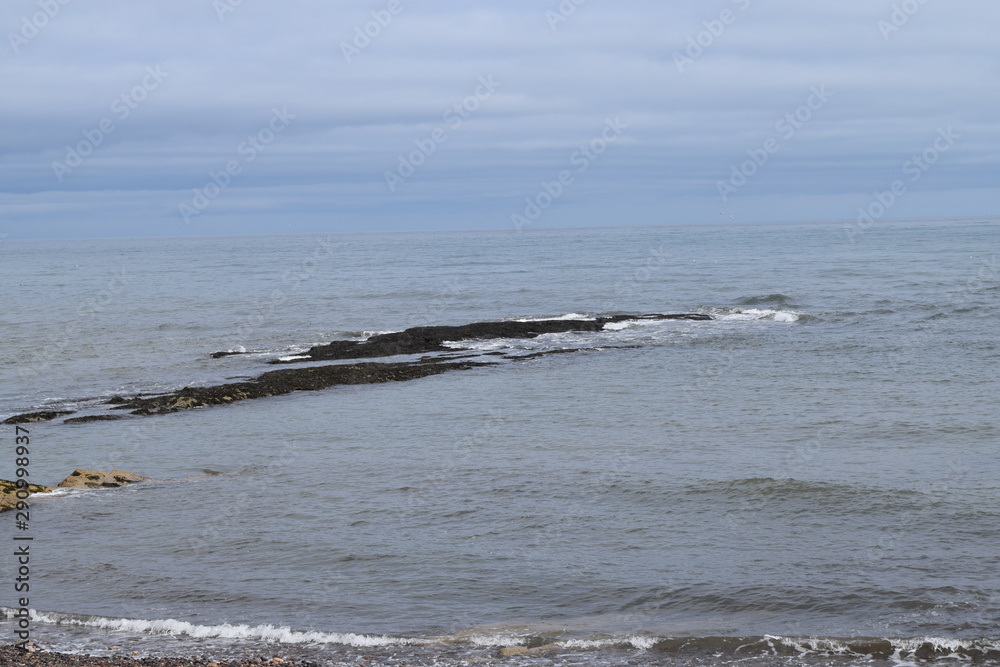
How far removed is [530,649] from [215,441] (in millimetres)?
10745

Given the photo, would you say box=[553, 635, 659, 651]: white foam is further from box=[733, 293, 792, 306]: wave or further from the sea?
box=[733, 293, 792, 306]: wave

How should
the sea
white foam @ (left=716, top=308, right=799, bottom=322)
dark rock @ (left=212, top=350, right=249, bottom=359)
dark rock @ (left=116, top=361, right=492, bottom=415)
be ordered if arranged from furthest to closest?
1. white foam @ (left=716, top=308, right=799, bottom=322)
2. dark rock @ (left=212, top=350, right=249, bottom=359)
3. dark rock @ (left=116, top=361, right=492, bottom=415)
4. the sea

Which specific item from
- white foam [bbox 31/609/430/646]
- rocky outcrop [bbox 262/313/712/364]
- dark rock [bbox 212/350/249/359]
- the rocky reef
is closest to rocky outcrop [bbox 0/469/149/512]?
white foam [bbox 31/609/430/646]

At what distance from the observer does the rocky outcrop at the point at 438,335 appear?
28.7 meters

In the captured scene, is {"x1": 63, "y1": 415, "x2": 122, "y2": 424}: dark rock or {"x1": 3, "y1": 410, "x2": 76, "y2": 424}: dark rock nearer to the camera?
{"x1": 3, "y1": 410, "x2": 76, "y2": 424}: dark rock

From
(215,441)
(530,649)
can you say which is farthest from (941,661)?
(215,441)

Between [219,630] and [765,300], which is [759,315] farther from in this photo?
[219,630]

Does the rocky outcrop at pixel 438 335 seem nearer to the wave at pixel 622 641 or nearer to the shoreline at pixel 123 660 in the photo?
the wave at pixel 622 641

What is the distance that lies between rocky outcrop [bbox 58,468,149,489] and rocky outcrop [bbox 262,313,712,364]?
13.1m

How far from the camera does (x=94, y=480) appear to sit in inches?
560

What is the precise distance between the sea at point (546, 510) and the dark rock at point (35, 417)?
0.47 meters

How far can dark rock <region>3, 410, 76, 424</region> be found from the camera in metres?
19.6

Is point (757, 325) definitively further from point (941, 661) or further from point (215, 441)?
point (941, 661)

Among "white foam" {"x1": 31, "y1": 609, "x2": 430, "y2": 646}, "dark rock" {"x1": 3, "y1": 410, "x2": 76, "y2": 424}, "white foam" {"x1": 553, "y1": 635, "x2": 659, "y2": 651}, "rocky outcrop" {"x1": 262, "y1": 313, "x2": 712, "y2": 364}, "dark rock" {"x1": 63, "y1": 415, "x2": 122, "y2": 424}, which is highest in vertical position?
"rocky outcrop" {"x1": 262, "y1": 313, "x2": 712, "y2": 364}
